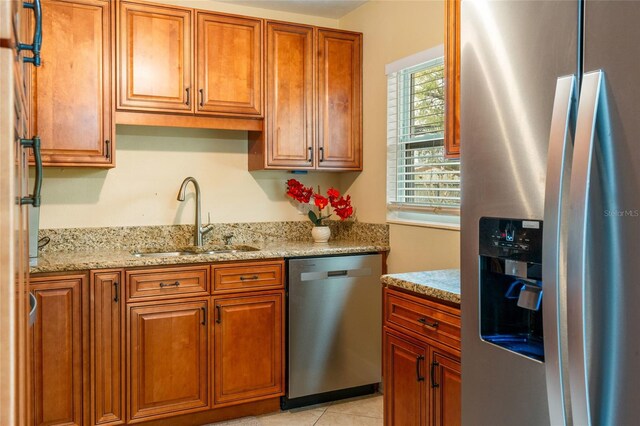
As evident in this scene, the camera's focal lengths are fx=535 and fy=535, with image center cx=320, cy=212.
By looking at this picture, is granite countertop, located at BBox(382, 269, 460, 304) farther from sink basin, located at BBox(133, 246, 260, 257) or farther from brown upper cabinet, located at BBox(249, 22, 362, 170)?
brown upper cabinet, located at BBox(249, 22, 362, 170)

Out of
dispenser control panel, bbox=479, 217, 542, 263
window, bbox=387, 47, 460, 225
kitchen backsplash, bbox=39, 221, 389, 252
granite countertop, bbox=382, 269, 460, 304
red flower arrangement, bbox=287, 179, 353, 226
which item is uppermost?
window, bbox=387, 47, 460, 225

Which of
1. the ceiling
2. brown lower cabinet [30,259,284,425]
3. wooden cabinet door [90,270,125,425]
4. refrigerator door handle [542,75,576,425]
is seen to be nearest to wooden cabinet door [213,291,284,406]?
brown lower cabinet [30,259,284,425]

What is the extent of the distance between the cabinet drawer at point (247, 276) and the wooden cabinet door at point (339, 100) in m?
0.83

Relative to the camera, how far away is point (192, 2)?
135 inches

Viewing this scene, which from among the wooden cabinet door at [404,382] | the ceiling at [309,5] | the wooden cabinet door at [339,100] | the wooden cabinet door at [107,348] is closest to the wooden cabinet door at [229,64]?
the ceiling at [309,5]

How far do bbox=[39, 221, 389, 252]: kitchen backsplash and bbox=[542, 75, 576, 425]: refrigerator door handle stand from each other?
87.8 inches

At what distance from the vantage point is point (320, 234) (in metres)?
3.51

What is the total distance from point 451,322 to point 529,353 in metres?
0.64

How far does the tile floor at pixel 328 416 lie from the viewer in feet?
9.78

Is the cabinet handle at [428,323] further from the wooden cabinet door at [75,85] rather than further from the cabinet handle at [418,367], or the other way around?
the wooden cabinet door at [75,85]

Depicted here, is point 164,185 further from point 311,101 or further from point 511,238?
point 511,238

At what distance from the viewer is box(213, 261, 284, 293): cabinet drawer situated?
2.93 meters

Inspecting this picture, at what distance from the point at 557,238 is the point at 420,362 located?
107 centimetres

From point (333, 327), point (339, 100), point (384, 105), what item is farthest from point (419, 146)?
point (333, 327)
